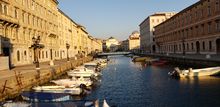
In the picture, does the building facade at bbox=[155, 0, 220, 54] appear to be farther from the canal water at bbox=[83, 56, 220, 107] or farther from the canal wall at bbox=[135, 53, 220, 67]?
the canal water at bbox=[83, 56, 220, 107]

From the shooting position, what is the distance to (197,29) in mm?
77938

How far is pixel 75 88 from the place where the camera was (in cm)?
3303

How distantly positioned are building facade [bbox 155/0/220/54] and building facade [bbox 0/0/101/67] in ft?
117

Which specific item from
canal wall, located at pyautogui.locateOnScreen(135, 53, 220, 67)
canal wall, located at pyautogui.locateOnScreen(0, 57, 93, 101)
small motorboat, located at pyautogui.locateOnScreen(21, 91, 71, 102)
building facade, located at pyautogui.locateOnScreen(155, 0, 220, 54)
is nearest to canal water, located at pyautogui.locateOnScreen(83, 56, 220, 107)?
small motorboat, located at pyautogui.locateOnScreen(21, 91, 71, 102)

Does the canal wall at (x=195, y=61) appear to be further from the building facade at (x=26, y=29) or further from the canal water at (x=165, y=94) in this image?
the building facade at (x=26, y=29)

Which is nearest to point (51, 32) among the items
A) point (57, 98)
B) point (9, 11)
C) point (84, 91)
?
point (9, 11)

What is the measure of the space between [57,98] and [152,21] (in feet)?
459

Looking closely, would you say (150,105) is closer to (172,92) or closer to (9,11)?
(172,92)

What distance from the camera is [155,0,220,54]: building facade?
215 ft

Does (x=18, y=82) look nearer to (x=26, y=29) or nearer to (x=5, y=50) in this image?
(x=5, y=50)

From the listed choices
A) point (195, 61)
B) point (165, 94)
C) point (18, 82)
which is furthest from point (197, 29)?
point (18, 82)

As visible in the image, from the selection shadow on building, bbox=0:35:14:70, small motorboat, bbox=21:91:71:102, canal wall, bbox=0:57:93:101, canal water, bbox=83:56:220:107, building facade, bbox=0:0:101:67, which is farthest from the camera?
building facade, bbox=0:0:101:67

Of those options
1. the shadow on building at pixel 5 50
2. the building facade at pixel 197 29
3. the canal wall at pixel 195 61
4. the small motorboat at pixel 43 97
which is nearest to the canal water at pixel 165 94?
the small motorboat at pixel 43 97

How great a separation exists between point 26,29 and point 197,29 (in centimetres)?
4258
